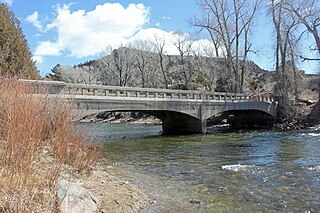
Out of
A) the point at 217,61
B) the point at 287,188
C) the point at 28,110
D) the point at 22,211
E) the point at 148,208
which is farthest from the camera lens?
the point at 217,61

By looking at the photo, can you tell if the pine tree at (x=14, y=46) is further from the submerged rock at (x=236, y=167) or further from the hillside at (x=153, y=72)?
the hillside at (x=153, y=72)

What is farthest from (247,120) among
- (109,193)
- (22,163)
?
(22,163)

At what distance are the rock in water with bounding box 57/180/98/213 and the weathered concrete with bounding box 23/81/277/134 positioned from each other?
9305 millimetres

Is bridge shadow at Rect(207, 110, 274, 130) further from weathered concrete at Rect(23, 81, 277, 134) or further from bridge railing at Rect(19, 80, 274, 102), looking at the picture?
bridge railing at Rect(19, 80, 274, 102)

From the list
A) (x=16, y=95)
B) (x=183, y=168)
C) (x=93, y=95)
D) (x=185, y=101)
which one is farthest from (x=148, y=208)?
(x=185, y=101)

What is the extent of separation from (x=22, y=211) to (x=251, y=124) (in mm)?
33958

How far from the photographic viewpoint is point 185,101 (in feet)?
79.5

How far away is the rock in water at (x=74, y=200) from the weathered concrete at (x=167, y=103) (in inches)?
366

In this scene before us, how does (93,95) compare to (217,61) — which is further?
(217,61)

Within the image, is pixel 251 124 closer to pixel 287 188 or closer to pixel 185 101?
pixel 185 101

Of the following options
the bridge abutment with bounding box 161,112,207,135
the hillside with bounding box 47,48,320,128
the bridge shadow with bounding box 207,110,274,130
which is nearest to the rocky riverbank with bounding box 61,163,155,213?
the bridge abutment with bounding box 161,112,207,135

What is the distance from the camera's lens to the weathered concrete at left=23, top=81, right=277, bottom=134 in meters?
17.4

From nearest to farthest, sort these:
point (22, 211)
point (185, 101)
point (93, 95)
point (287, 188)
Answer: point (22, 211)
point (287, 188)
point (93, 95)
point (185, 101)

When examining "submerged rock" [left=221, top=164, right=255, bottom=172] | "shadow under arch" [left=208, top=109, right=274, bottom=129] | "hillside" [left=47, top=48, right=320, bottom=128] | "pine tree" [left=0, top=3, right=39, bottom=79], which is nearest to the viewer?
"submerged rock" [left=221, top=164, right=255, bottom=172]
